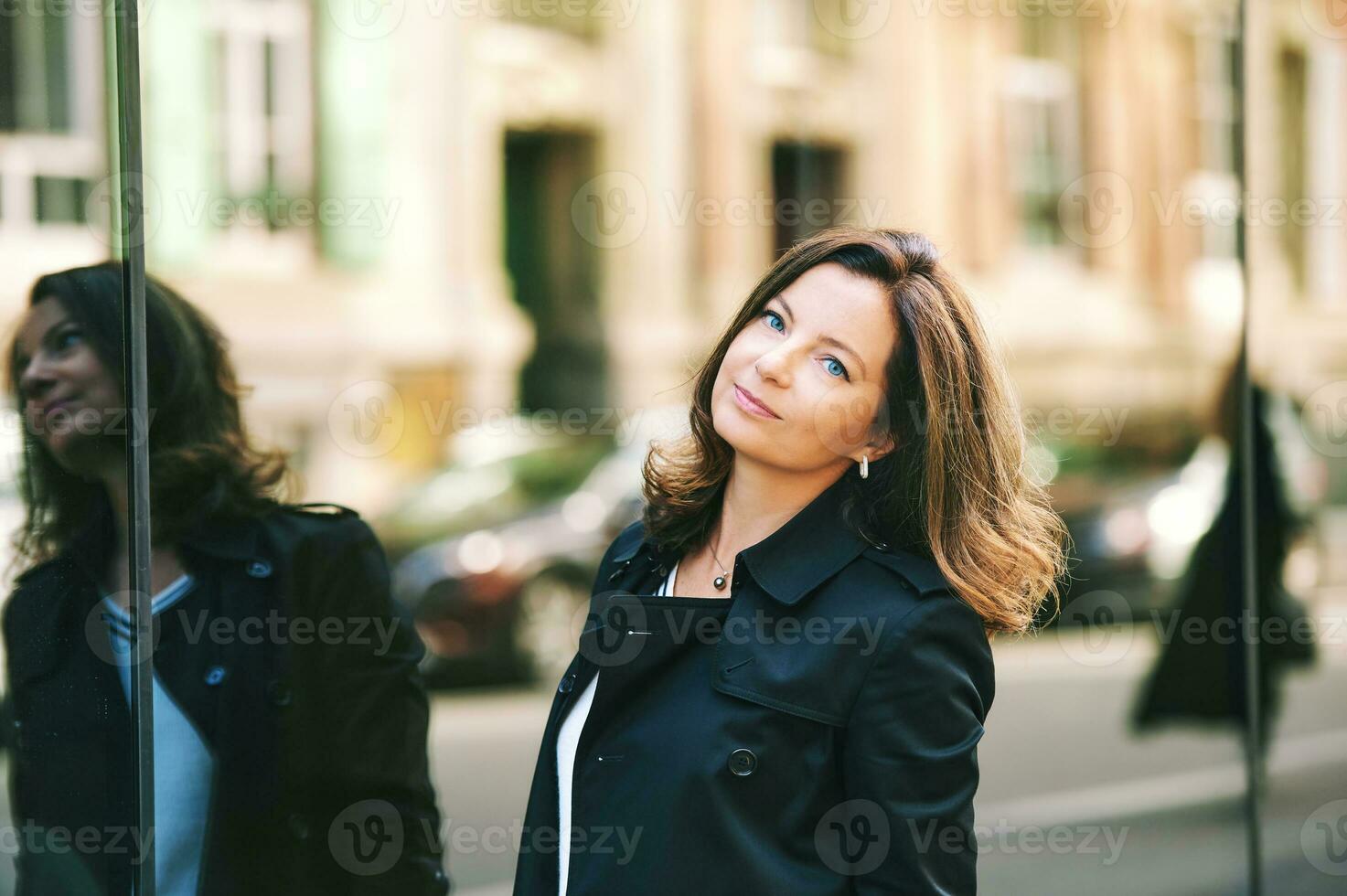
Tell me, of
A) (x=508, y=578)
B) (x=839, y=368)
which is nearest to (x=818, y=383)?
(x=839, y=368)

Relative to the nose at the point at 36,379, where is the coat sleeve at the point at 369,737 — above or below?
below

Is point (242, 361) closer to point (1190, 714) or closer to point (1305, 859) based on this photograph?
point (1190, 714)

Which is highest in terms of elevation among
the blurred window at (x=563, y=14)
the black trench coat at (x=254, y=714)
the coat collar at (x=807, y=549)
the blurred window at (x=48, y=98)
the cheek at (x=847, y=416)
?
the blurred window at (x=563, y=14)

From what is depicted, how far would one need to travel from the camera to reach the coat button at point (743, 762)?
1633mm

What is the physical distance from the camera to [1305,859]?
394cm

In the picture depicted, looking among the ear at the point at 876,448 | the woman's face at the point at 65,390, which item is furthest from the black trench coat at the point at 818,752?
the woman's face at the point at 65,390

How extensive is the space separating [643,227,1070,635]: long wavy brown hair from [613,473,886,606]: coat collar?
20mm

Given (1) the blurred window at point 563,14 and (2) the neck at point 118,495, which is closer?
(2) the neck at point 118,495

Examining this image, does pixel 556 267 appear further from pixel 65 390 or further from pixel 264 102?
pixel 65 390

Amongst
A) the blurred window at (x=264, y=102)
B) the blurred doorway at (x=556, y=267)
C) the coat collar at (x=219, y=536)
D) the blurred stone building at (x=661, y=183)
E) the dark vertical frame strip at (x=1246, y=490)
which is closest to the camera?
the coat collar at (x=219, y=536)

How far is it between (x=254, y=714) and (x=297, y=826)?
8.3 inches

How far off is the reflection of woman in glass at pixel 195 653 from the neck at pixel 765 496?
0.77m

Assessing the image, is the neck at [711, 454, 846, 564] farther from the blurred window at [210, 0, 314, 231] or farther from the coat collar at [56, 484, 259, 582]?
the blurred window at [210, 0, 314, 231]

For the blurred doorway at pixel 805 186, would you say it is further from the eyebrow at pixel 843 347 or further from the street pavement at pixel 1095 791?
the eyebrow at pixel 843 347
